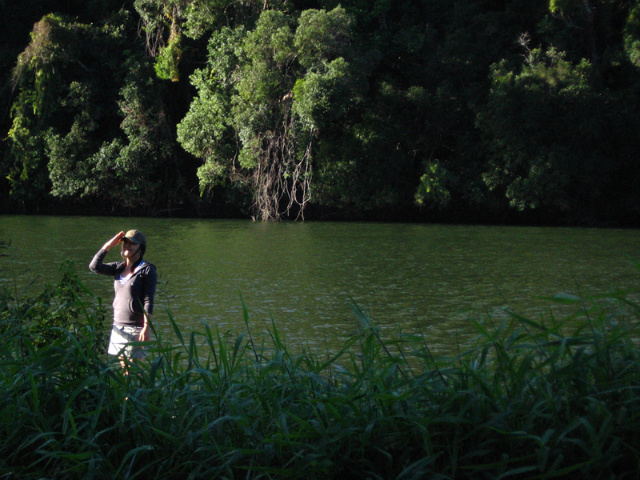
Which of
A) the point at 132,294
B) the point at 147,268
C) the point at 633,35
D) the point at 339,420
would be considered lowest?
the point at 339,420

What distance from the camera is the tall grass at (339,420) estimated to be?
334cm

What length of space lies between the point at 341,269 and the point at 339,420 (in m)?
15.6

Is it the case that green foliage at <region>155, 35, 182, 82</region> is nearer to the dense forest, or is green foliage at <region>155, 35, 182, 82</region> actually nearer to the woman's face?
the dense forest

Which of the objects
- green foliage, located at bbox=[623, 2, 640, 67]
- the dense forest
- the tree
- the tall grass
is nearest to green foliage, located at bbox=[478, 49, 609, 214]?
the dense forest

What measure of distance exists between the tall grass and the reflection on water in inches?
86.1

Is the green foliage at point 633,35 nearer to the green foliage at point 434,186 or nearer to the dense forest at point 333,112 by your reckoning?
the dense forest at point 333,112

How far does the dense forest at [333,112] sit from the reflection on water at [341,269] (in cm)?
403

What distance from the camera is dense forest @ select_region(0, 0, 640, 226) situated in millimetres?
34625

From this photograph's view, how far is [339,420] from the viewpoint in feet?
11.5

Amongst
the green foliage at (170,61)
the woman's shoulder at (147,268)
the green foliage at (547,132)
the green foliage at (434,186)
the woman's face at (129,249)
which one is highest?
the green foliage at (170,61)

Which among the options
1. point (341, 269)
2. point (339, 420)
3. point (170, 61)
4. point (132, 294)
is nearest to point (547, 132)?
point (170, 61)

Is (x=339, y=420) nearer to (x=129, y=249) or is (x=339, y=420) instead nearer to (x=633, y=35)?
(x=129, y=249)

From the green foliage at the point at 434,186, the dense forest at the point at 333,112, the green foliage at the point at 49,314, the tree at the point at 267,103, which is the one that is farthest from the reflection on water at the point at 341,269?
the tree at the point at 267,103

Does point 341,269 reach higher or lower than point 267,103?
lower
